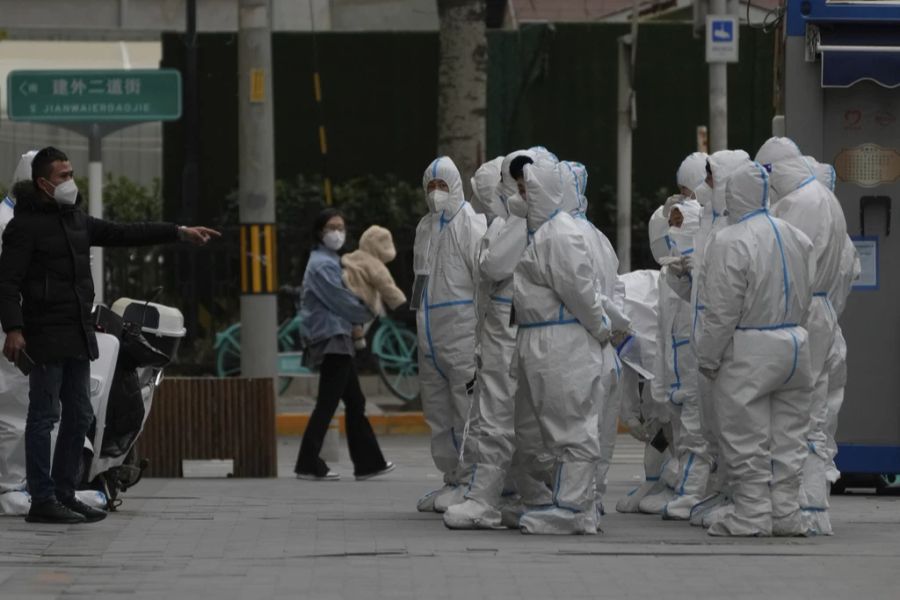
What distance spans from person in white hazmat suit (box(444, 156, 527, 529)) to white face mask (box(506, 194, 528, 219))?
111 mm

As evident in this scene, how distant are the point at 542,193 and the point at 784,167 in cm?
175

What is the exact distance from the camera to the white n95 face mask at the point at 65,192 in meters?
11.0

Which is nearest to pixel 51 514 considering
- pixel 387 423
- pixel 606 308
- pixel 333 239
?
pixel 606 308

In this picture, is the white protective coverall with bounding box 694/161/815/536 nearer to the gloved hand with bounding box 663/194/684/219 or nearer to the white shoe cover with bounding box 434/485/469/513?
the gloved hand with bounding box 663/194/684/219

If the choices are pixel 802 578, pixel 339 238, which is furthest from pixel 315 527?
pixel 339 238

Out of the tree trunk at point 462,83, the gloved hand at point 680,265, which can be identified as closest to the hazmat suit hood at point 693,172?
the gloved hand at point 680,265

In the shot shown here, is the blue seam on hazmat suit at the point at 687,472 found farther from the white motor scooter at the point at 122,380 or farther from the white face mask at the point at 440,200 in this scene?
the white motor scooter at the point at 122,380

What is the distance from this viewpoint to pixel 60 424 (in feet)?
36.4

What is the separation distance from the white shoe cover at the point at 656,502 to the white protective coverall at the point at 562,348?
1702mm

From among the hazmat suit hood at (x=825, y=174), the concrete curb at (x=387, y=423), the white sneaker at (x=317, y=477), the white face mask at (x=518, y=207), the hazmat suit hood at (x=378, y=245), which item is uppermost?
the hazmat suit hood at (x=825, y=174)

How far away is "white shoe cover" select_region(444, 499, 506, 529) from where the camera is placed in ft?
36.4

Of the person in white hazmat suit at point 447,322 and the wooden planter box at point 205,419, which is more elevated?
the person in white hazmat suit at point 447,322

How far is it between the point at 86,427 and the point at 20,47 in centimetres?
1612

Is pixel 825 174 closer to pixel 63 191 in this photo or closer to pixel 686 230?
pixel 686 230
